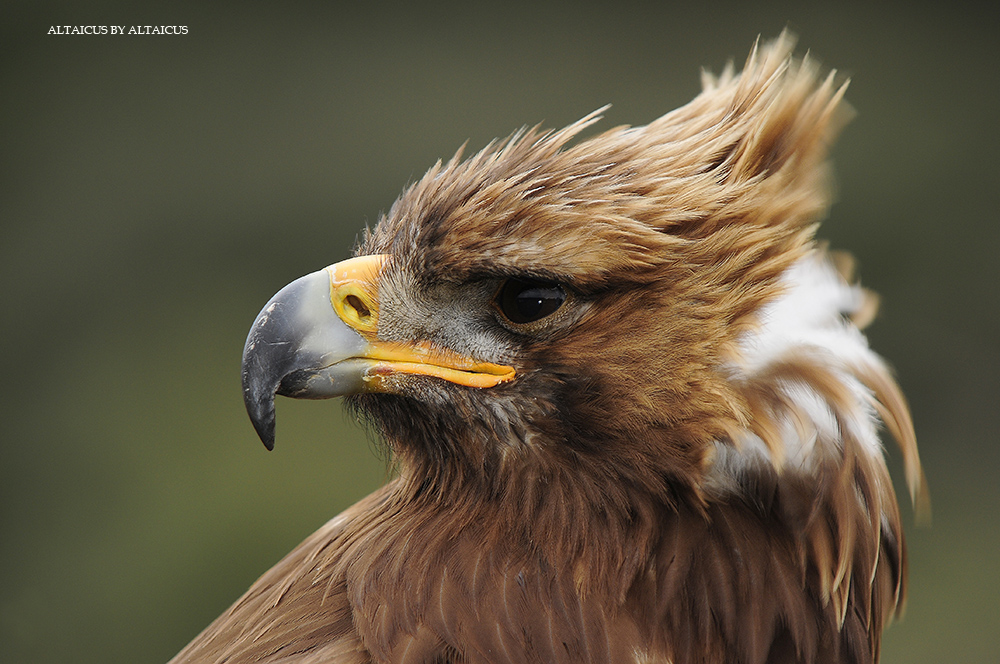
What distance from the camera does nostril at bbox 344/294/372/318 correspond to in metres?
1.87

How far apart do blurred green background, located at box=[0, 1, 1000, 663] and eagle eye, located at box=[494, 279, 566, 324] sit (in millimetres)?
3840

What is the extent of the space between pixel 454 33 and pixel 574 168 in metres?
5.02

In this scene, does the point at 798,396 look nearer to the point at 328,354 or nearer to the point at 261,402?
the point at 328,354

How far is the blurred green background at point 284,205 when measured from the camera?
225 inches

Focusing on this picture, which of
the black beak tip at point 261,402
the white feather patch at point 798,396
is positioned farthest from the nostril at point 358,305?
the white feather patch at point 798,396

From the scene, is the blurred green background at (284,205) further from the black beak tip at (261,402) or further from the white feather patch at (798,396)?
the white feather patch at (798,396)

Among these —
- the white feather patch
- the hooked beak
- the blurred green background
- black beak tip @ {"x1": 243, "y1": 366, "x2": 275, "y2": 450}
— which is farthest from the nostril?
the blurred green background

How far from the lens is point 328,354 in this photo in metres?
1.83

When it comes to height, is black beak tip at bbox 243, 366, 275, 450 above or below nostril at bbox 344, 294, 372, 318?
below

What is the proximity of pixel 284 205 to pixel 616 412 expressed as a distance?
4.80 m

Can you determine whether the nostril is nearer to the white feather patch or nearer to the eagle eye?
the eagle eye

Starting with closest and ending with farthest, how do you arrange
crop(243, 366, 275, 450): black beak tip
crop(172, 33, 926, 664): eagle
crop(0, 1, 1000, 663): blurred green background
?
crop(172, 33, 926, 664): eagle, crop(243, 366, 275, 450): black beak tip, crop(0, 1, 1000, 663): blurred green background

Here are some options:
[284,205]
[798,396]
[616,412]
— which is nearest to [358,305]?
[616,412]

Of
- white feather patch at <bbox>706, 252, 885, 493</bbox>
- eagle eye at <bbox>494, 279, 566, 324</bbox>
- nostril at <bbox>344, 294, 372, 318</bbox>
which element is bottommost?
white feather patch at <bbox>706, 252, 885, 493</bbox>
